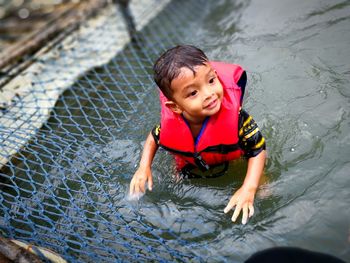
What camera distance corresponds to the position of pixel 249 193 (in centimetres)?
229

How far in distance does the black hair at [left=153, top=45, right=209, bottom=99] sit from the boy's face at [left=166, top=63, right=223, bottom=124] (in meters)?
0.02

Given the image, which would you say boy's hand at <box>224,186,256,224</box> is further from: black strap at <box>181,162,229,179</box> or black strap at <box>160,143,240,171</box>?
black strap at <box>181,162,229,179</box>

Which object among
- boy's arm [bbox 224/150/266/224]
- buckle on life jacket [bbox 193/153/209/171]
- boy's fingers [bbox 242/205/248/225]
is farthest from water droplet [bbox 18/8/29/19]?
boy's fingers [bbox 242/205/248/225]

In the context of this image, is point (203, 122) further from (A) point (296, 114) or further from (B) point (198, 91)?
(A) point (296, 114)

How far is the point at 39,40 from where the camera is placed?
15.6 feet

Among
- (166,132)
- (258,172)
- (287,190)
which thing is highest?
(166,132)

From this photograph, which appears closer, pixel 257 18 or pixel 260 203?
pixel 260 203

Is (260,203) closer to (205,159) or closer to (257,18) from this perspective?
(205,159)

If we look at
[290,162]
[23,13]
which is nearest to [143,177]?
[290,162]

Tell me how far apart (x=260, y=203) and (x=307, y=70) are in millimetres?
1490

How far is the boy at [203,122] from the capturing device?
7.06 feet

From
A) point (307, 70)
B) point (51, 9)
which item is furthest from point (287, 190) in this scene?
point (51, 9)

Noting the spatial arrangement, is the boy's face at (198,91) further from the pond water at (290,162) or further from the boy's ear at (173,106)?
the pond water at (290,162)

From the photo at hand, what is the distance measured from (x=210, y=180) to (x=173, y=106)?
0.67 metres
